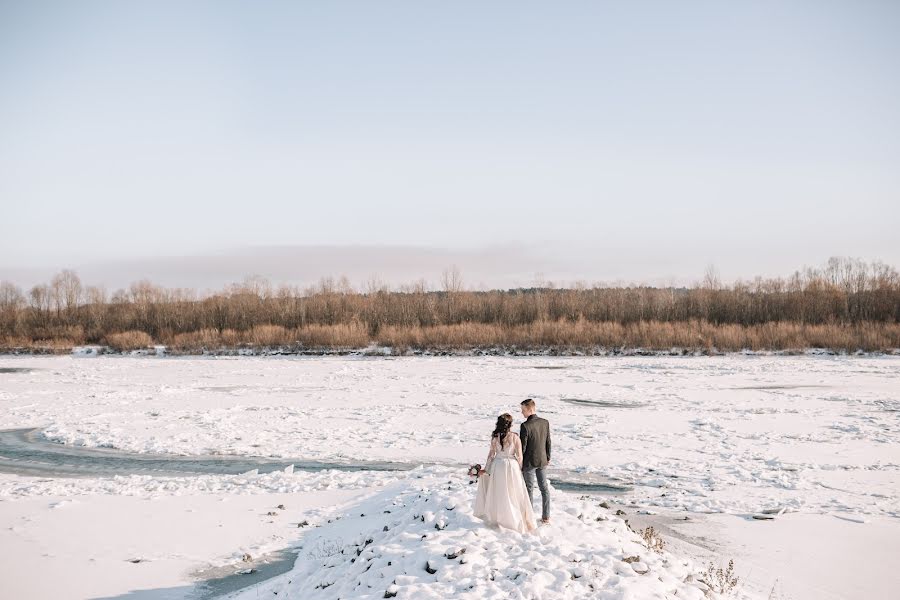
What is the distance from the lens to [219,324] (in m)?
43.5

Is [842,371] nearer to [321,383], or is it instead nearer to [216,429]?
[321,383]

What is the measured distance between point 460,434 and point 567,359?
15.7 m

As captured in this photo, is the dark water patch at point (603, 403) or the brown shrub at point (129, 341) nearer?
the dark water patch at point (603, 403)

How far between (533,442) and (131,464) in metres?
8.79

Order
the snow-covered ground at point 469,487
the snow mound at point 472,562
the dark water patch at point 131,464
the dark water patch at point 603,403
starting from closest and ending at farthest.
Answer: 1. the snow mound at point 472,562
2. the snow-covered ground at point 469,487
3. the dark water patch at point 131,464
4. the dark water patch at point 603,403

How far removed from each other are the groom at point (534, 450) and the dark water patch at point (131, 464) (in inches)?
187

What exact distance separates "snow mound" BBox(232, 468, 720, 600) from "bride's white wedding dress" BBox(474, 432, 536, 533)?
142 mm

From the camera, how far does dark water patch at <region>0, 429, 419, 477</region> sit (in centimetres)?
1203

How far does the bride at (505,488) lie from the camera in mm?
7129

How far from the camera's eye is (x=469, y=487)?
8773 millimetres

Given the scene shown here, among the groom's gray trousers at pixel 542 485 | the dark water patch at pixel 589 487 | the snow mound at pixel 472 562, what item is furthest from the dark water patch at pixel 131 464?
the groom's gray trousers at pixel 542 485

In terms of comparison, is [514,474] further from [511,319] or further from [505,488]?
[511,319]

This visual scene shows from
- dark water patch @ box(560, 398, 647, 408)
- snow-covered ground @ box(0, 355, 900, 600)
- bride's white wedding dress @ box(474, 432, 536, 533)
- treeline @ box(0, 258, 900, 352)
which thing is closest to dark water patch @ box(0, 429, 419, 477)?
snow-covered ground @ box(0, 355, 900, 600)

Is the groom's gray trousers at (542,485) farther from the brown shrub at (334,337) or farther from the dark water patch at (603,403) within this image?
the brown shrub at (334,337)
